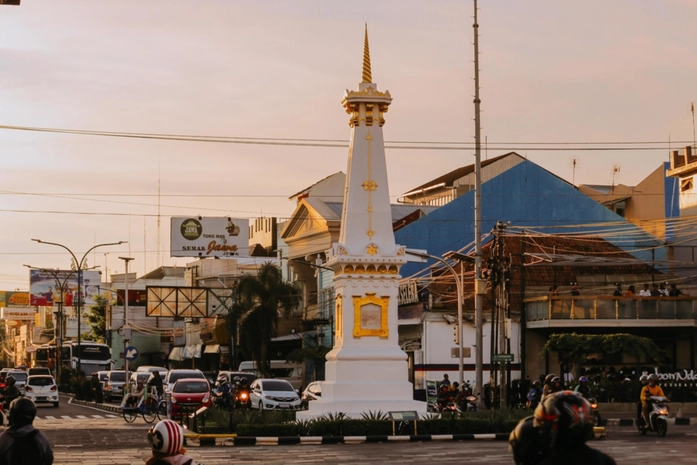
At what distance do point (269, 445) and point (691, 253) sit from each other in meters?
43.5

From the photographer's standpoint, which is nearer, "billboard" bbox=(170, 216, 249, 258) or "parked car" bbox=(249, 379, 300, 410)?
"parked car" bbox=(249, 379, 300, 410)

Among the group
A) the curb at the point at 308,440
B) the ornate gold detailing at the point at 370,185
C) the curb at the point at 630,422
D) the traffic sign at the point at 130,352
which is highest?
the ornate gold detailing at the point at 370,185

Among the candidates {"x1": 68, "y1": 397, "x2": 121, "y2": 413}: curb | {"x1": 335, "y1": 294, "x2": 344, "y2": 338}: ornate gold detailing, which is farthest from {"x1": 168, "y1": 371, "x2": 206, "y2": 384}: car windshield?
{"x1": 335, "y1": 294, "x2": 344, "y2": 338}: ornate gold detailing

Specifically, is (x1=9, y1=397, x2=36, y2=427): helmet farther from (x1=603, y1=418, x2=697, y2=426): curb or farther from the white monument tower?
(x1=603, y1=418, x2=697, y2=426): curb

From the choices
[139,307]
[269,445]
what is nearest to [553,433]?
[269,445]

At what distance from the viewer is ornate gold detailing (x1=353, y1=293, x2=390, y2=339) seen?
106ft

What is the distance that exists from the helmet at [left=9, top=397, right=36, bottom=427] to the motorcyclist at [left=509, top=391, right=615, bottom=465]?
14.8 ft

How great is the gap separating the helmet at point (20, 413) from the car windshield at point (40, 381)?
4690cm

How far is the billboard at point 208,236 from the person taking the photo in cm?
9906

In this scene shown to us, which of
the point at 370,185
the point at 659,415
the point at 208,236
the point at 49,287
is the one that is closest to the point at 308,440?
the point at 370,185

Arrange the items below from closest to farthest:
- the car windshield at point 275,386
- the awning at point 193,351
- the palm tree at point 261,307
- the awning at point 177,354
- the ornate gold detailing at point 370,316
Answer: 1. the ornate gold detailing at point 370,316
2. the car windshield at point 275,386
3. the palm tree at point 261,307
4. the awning at point 193,351
5. the awning at point 177,354

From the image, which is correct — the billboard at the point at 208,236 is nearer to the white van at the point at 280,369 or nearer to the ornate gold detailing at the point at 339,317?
the white van at the point at 280,369

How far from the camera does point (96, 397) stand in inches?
2418

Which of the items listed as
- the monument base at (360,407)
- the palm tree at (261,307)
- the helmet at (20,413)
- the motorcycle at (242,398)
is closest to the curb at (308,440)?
the monument base at (360,407)
